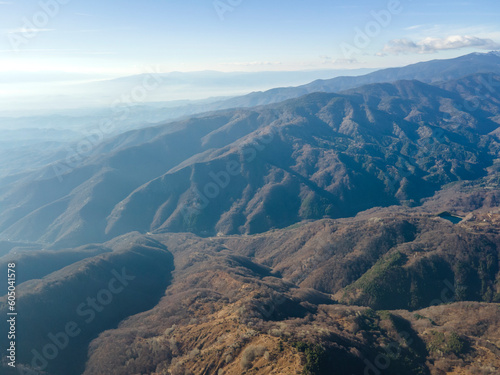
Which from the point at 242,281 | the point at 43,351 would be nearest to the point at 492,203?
the point at 242,281

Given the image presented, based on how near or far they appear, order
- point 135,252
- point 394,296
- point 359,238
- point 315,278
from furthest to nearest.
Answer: point 135,252
point 359,238
point 315,278
point 394,296

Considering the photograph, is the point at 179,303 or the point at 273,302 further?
the point at 179,303

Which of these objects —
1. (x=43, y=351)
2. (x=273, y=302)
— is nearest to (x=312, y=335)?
(x=273, y=302)

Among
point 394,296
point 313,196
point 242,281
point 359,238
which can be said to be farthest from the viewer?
point 313,196

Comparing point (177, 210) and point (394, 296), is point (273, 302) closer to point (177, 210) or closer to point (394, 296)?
point (394, 296)

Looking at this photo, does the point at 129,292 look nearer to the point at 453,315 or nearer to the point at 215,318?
the point at 215,318

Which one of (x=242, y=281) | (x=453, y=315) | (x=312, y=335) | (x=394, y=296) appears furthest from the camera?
(x=394, y=296)

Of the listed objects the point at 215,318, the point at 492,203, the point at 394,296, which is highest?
the point at 215,318

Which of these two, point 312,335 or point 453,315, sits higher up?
point 312,335

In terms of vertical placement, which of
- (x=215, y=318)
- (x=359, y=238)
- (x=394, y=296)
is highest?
(x=215, y=318)
